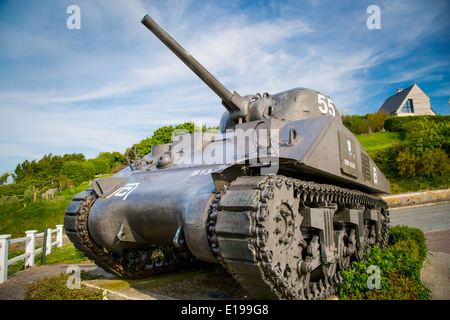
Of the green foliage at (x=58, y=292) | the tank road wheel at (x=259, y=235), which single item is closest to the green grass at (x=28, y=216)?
the green foliage at (x=58, y=292)

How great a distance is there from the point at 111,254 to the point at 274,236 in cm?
379

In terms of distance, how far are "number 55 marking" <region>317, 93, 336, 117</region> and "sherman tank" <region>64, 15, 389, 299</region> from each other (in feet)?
0.08

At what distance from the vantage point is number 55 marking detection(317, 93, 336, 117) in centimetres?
651

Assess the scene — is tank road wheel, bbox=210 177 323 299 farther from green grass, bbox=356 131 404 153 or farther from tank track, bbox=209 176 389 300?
green grass, bbox=356 131 404 153

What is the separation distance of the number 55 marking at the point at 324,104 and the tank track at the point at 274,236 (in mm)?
2286

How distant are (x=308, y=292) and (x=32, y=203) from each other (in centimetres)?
2038

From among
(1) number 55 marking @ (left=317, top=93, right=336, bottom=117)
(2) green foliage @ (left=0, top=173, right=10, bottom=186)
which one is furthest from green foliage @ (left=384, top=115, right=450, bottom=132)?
(2) green foliage @ (left=0, top=173, right=10, bottom=186)

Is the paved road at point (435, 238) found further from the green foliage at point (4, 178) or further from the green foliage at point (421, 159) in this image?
the green foliage at point (4, 178)

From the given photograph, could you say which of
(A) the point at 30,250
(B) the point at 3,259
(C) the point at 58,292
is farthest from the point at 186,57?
(A) the point at 30,250

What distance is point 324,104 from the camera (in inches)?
261

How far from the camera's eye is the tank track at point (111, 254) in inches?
214

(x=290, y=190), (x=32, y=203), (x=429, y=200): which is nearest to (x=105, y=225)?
(x=290, y=190)
